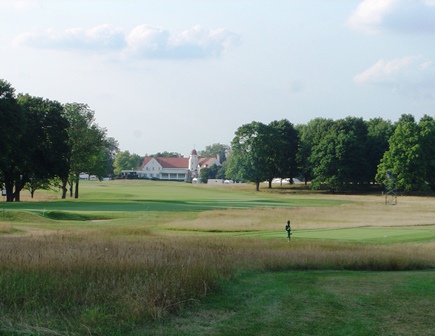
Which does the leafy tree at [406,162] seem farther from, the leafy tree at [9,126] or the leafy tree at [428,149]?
the leafy tree at [9,126]

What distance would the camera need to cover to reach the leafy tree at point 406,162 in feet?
329

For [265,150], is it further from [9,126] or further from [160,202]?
[9,126]

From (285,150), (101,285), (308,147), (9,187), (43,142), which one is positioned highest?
(308,147)

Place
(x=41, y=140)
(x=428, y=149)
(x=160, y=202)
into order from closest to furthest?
1. (x=41, y=140)
2. (x=160, y=202)
3. (x=428, y=149)

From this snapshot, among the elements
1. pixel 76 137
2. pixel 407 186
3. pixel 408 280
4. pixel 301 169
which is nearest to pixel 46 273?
pixel 408 280

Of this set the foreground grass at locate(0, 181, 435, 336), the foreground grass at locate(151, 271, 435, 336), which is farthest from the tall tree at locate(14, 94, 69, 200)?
the foreground grass at locate(151, 271, 435, 336)

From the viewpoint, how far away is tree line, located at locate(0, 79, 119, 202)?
199 ft

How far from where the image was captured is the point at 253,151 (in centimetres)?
11644

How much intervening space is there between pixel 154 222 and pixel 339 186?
237 feet

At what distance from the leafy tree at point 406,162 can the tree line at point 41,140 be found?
161 feet

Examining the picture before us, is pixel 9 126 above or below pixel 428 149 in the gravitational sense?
below

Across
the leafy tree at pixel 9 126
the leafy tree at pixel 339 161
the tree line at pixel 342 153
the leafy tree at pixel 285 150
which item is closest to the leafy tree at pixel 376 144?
the tree line at pixel 342 153

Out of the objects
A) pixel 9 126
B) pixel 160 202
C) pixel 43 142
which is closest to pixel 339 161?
pixel 160 202

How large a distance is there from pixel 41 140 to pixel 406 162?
199ft
